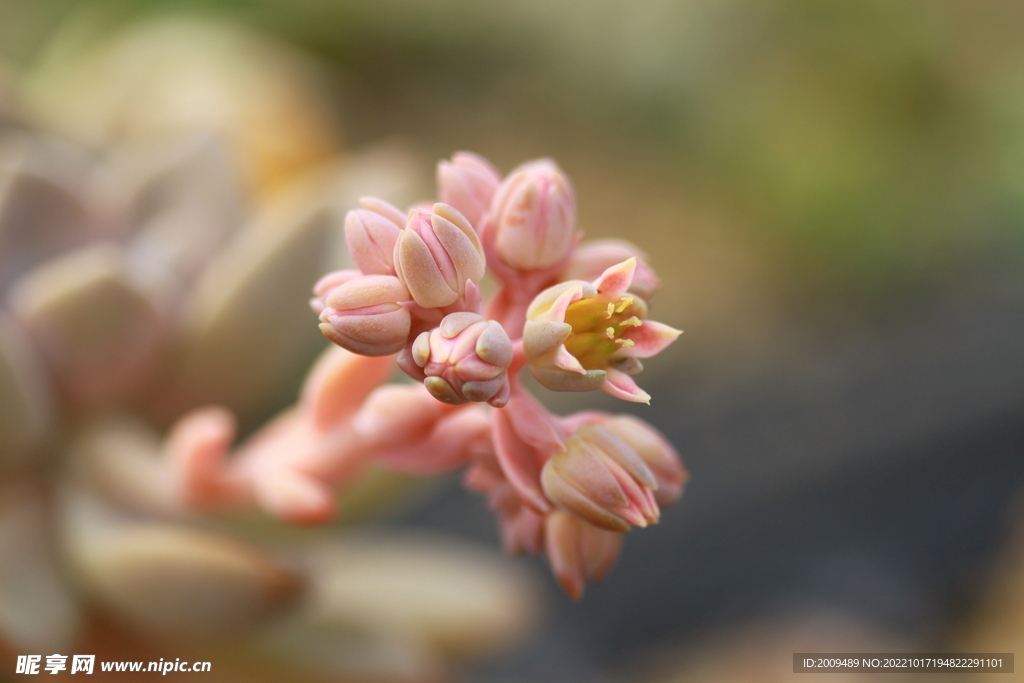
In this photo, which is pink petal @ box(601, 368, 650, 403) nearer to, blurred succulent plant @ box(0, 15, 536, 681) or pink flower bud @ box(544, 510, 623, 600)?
pink flower bud @ box(544, 510, 623, 600)

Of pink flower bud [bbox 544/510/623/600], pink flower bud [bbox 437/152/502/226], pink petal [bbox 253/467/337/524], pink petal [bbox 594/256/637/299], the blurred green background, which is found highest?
the blurred green background

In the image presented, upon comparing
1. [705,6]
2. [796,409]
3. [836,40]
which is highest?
[705,6]

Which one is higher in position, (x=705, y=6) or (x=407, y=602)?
(x=705, y=6)

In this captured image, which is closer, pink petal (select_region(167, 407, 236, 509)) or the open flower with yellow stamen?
the open flower with yellow stamen

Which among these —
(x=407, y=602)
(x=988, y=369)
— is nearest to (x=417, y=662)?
(x=407, y=602)

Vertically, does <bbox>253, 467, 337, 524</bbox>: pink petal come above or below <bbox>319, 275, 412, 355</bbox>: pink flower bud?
below

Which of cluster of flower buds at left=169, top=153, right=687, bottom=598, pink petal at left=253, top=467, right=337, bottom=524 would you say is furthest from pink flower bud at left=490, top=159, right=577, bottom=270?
pink petal at left=253, top=467, right=337, bottom=524

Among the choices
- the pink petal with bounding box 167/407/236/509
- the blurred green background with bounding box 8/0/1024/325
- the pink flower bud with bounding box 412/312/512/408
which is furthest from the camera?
the blurred green background with bounding box 8/0/1024/325

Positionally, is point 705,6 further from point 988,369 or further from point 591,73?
point 988,369
